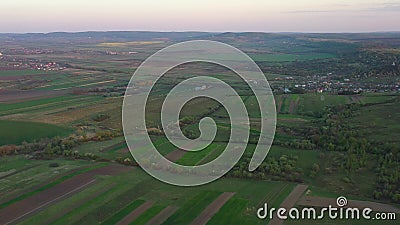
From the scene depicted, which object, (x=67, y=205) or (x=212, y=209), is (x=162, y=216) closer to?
(x=212, y=209)

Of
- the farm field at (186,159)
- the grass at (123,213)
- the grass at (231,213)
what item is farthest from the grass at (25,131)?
the grass at (231,213)

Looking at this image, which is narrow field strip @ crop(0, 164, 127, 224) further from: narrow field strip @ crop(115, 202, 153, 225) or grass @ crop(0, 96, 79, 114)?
grass @ crop(0, 96, 79, 114)

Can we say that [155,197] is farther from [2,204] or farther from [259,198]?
[2,204]

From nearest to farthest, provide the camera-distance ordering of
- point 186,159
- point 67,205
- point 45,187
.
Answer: point 67,205 < point 45,187 < point 186,159

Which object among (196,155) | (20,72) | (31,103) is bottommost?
(196,155)

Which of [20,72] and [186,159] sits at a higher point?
[20,72]

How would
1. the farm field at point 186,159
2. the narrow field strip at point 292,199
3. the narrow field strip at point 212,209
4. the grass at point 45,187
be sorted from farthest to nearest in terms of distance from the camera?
the grass at point 45,187 → the farm field at point 186,159 → the narrow field strip at point 212,209 → the narrow field strip at point 292,199

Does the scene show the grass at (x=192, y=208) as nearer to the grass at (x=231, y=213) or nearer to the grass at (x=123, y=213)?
the grass at (x=231, y=213)

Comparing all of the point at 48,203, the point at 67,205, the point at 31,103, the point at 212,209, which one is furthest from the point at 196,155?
the point at 31,103

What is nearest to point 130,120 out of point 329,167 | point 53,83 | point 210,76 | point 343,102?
point 329,167
